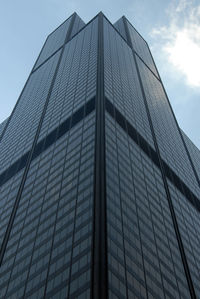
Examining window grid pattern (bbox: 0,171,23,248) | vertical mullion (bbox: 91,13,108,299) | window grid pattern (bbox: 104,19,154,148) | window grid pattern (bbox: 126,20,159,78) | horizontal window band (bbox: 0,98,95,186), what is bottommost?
vertical mullion (bbox: 91,13,108,299)

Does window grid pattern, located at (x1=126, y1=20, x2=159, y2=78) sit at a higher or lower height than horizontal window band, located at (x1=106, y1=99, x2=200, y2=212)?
higher

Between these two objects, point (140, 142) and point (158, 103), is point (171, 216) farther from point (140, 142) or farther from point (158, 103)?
point (158, 103)

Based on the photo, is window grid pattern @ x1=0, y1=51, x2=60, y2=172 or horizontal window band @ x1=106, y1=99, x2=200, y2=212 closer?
horizontal window band @ x1=106, y1=99, x2=200, y2=212

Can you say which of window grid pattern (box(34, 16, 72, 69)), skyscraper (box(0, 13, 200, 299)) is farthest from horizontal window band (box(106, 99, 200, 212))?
window grid pattern (box(34, 16, 72, 69))

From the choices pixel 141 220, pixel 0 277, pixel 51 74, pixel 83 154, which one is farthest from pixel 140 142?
pixel 51 74

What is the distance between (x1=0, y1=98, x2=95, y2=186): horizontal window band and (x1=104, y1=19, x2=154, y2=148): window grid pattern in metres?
7.45

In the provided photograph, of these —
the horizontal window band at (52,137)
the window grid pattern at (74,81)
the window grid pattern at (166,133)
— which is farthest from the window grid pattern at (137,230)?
the window grid pattern at (166,133)

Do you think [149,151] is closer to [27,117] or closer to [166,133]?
[166,133]

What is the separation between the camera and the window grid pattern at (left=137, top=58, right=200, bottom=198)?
107m

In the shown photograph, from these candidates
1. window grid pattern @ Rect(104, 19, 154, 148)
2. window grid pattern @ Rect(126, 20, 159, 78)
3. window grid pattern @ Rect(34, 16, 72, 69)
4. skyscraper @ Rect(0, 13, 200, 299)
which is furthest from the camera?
window grid pattern @ Rect(34, 16, 72, 69)

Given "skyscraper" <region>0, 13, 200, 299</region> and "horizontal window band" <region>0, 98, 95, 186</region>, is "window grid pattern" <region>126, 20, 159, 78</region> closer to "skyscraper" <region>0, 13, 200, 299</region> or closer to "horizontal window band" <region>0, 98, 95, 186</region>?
"skyscraper" <region>0, 13, 200, 299</region>

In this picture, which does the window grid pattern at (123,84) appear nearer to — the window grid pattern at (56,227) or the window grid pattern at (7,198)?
the window grid pattern at (56,227)

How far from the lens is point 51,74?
469 feet

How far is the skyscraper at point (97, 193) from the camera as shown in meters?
52.9
